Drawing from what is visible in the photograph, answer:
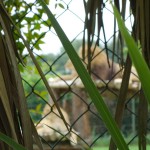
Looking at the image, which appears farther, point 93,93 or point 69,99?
point 69,99

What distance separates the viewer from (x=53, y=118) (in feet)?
13.4

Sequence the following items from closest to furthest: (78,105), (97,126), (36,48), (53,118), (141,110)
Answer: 1. (141,110)
2. (36,48)
3. (53,118)
4. (78,105)
5. (97,126)

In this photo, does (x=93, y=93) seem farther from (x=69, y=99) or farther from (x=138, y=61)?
(x=69, y=99)

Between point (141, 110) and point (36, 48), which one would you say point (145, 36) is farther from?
point (36, 48)

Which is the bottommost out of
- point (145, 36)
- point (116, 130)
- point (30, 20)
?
point (116, 130)

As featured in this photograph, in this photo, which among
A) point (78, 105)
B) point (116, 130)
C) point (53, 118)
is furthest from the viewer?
point (78, 105)

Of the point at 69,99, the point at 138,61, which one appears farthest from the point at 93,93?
the point at 69,99

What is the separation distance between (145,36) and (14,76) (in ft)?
0.76

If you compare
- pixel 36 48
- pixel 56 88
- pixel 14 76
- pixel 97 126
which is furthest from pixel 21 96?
pixel 97 126

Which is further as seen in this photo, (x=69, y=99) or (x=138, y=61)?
(x=69, y=99)

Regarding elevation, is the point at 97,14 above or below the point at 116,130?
above

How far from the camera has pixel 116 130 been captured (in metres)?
0.38

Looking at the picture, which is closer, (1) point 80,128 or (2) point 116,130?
(2) point 116,130

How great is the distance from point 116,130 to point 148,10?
0.39m
